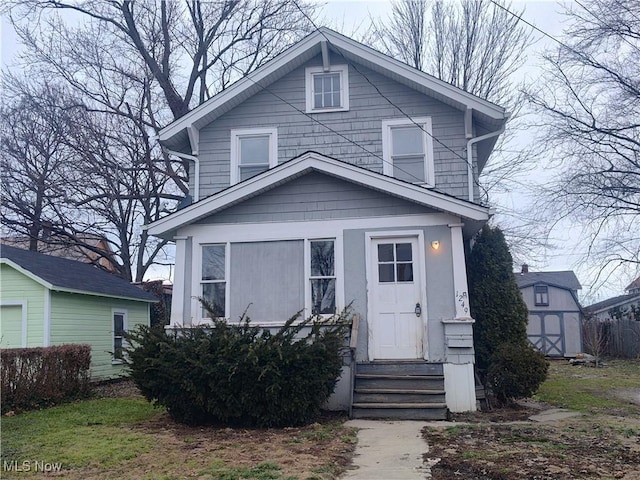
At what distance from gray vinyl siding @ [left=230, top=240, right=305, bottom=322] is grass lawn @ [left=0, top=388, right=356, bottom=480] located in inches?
88.2

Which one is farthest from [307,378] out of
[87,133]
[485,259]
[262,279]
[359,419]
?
[87,133]

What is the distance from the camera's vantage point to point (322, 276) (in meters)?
10.4

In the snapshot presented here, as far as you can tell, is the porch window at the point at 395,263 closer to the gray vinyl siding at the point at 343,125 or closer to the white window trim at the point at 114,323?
the gray vinyl siding at the point at 343,125

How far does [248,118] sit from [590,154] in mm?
11890

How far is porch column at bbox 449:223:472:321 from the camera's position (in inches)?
383

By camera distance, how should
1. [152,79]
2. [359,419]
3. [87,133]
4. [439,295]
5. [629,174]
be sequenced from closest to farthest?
1. [359,419]
2. [439,295]
3. [629,174]
4. [87,133]
5. [152,79]

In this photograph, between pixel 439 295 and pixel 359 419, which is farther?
pixel 439 295

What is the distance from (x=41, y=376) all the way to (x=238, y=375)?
16.4 feet

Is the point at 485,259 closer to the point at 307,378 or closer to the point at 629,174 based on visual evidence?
the point at 307,378

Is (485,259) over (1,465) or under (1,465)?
over

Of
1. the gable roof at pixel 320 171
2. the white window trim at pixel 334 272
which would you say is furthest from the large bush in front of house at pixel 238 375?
the gable roof at pixel 320 171

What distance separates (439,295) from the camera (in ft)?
32.6

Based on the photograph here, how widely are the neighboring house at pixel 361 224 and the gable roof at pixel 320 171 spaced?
2cm

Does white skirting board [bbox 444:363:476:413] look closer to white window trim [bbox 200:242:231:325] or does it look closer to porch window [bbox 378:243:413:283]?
porch window [bbox 378:243:413:283]
